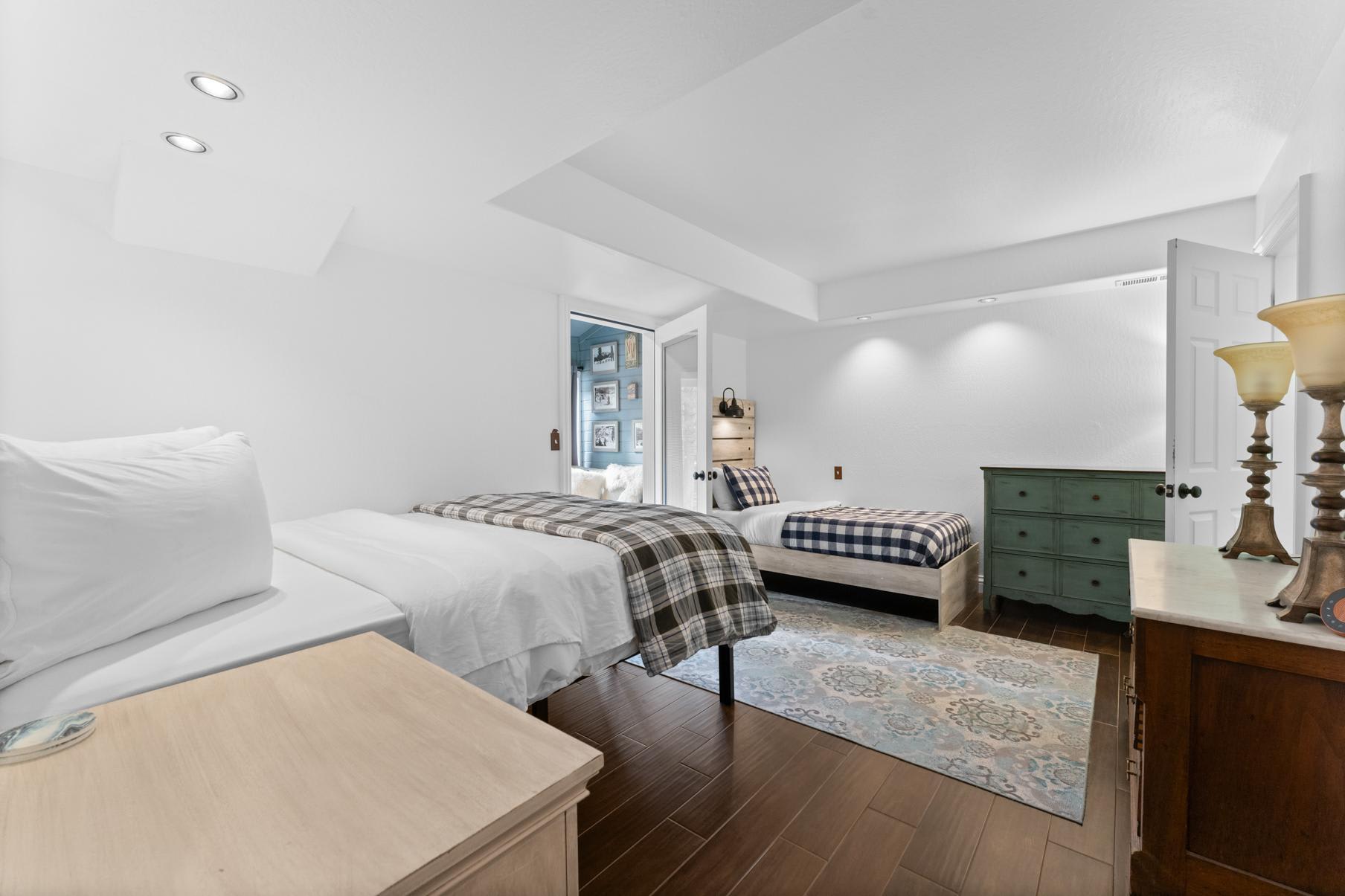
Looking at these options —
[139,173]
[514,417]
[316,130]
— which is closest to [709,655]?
[514,417]

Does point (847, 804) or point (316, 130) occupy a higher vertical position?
point (316, 130)

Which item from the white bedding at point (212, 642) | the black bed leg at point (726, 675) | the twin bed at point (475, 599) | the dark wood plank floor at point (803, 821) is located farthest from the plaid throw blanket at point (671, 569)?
the white bedding at point (212, 642)

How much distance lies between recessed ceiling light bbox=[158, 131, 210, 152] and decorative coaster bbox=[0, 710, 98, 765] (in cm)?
187

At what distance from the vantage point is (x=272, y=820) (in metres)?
0.56

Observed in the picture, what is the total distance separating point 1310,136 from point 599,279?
10.4 feet

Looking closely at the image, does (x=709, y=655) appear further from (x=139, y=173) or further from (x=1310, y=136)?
(x=1310, y=136)

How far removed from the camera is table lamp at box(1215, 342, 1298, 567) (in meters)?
1.51

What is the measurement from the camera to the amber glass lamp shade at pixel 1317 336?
113 centimetres

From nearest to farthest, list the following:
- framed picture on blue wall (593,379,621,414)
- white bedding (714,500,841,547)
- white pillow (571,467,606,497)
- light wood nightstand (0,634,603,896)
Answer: light wood nightstand (0,634,603,896) < white bedding (714,500,841,547) < white pillow (571,467,606,497) < framed picture on blue wall (593,379,621,414)

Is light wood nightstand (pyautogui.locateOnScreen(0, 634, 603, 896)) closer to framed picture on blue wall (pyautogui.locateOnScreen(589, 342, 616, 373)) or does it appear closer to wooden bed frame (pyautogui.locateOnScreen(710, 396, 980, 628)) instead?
wooden bed frame (pyautogui.locateOnScreen(710, 396, 980, 628))

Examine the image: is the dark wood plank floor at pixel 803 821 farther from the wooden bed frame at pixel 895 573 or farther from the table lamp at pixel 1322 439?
the wooden bed frame at pixel 895 573

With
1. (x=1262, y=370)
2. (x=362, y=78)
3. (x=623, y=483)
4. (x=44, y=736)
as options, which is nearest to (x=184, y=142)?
(x=362, y=78)

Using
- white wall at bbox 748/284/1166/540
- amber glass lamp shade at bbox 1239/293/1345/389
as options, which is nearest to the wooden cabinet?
amber glass lamp shade at bbox 1239/293/1345/389

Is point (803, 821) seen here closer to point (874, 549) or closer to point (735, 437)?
point (874, 549)
